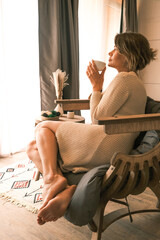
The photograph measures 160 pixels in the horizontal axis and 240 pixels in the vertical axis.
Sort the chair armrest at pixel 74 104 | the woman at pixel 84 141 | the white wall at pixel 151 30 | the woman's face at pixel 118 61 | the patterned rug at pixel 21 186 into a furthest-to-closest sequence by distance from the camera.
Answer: the white wall at pixel 151 30
the chair armrest at pixel 74 104
the patterned rug at pixel 21 186
the woman's face at pixel 118 61
the woman at pixel 84 141

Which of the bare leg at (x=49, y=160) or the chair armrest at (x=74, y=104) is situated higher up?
the chair armrest at (x=74, y=104)

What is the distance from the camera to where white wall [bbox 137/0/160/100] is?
159 inches

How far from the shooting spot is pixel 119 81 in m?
1.29

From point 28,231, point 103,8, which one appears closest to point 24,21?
point 103,8

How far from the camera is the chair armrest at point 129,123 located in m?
1.01

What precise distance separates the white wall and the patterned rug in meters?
2.85

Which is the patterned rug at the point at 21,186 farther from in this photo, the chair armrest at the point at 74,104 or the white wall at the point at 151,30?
the white wall at the point at 151,30

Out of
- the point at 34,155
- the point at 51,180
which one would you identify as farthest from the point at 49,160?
the point at 34,155

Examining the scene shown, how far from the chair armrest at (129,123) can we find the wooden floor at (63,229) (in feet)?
2.13

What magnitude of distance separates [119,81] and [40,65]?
61.0 inches

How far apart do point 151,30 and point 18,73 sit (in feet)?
8.90

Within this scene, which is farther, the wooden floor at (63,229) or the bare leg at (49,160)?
the wooden floor at (63,229)

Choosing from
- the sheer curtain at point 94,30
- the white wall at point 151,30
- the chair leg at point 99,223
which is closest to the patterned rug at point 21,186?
the chair leg at point 99,223

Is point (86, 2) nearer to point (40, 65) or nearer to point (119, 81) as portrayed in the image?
point (40, 65)
